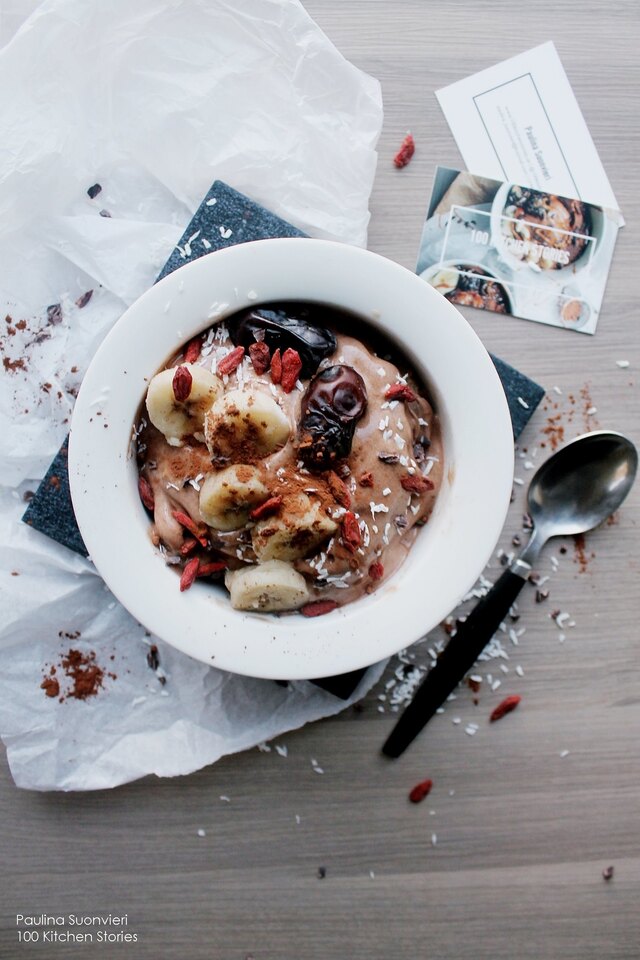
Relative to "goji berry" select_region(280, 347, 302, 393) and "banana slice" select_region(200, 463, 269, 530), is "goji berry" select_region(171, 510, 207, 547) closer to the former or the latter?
"banana slice" select_region(200, 463, 269, 530)

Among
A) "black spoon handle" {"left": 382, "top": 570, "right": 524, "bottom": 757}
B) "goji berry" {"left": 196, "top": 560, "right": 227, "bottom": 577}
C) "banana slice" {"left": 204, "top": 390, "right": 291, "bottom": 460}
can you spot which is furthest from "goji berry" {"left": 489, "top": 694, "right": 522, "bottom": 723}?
"banana slice" {"left": 204, "top": 390, "right": 291, "bottom": 460}

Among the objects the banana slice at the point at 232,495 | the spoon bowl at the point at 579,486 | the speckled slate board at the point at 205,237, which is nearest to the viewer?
the banana slice at the point at 232,495

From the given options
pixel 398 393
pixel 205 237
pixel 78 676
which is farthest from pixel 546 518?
pixel 78 676

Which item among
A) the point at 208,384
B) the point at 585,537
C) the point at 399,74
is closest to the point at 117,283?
the point at 208,384

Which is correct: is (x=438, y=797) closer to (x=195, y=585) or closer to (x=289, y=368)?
(x=195, y=585)

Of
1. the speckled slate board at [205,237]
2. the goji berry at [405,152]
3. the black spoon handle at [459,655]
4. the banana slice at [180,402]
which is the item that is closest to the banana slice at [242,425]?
the banana slice at [180,402]

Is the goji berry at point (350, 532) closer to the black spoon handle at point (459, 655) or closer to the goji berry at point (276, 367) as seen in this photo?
the goji berry at point (276, 367)

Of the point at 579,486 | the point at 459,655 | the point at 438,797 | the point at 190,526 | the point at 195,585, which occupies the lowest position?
the point at 438,797
